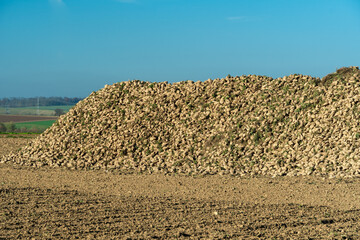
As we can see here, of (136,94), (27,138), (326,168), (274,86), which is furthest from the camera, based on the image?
(27,138)

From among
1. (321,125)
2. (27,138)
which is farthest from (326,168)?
(27,138)

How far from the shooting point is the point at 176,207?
7395 millimetres

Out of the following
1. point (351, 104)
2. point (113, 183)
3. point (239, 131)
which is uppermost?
point (351, 104)

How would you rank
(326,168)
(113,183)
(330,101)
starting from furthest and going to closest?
(330,101), (326,168), (113,183)

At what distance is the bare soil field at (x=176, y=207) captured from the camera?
5.93m

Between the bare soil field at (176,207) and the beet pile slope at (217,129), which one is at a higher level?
the beet pile slope at (217,129)

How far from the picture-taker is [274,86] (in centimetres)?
1475

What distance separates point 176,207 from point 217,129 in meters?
6.18

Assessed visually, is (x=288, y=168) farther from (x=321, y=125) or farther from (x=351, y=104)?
(x=351, y=104)

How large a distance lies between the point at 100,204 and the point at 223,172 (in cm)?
441

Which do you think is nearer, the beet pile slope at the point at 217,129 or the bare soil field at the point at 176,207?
the bare soil field at the point at 176,207

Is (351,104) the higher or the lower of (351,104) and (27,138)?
the higher

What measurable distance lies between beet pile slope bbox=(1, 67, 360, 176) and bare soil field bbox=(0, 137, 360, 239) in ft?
4.29

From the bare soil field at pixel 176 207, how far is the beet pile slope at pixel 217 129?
131 cm
